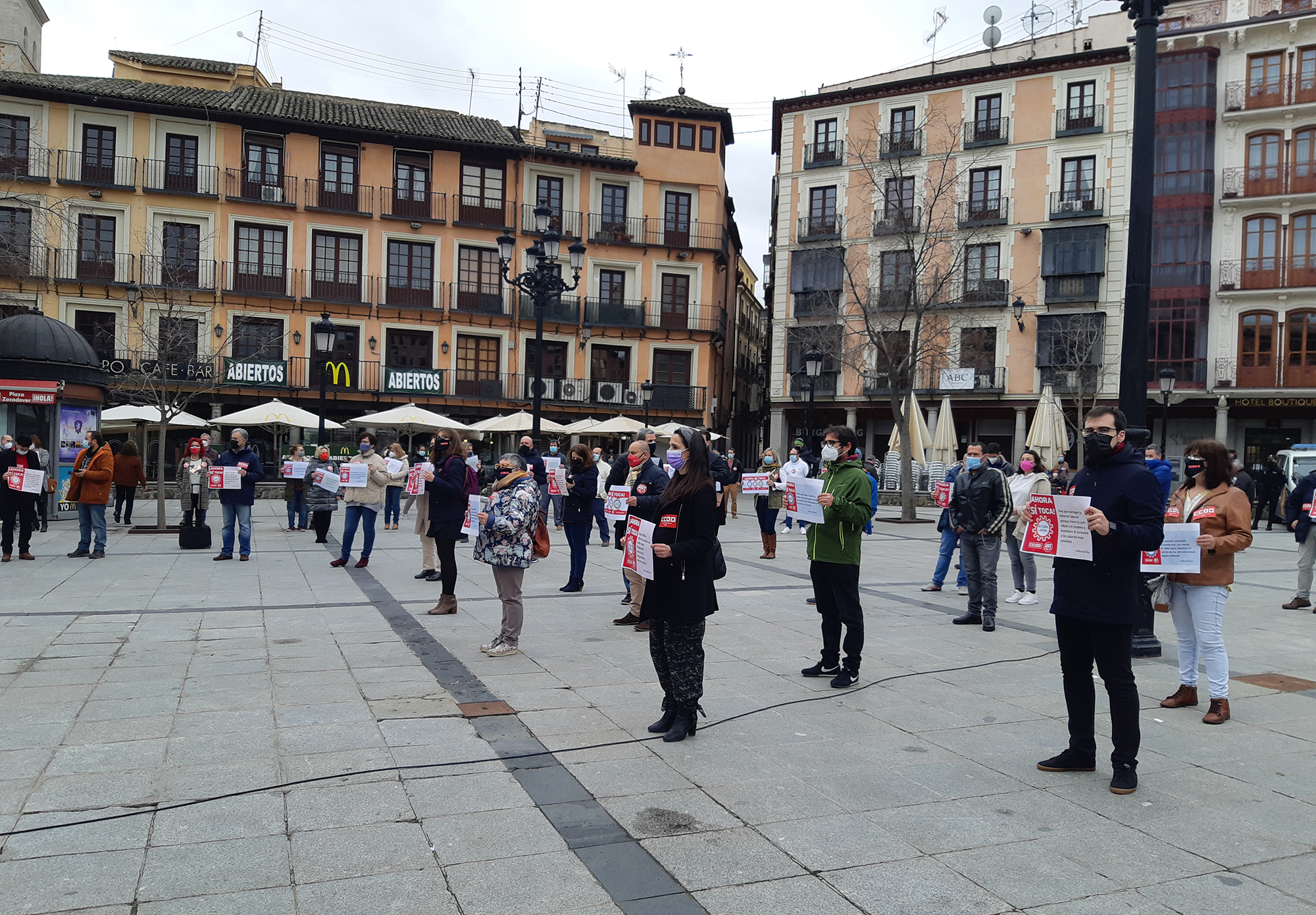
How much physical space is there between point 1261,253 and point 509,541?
38.5m

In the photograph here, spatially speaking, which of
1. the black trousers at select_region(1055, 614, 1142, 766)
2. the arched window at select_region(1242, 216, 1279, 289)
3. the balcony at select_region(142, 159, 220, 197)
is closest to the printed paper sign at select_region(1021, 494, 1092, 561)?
the black trousers at select_region(1055, 614, 1142, 766)

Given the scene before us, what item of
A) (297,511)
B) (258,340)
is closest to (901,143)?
(258,340)

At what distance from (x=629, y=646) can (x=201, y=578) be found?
6.33m

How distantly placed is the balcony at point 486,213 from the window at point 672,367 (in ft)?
27.3

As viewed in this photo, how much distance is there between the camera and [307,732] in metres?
5.36

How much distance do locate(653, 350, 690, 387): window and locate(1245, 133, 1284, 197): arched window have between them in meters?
22.8

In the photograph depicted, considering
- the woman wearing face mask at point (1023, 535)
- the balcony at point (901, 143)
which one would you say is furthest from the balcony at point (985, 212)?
the woman wearing face mask at point (1023, 535)

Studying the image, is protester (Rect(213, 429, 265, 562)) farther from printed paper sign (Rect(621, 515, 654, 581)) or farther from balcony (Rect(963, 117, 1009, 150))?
balcony (Rect(963, 117, 1009, 150))

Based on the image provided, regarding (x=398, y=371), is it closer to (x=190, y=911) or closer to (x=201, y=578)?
(x=201, y=578)

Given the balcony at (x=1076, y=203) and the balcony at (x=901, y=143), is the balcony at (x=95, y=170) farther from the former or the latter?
the balcony at (x=1076, y=203)

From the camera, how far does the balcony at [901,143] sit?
3888 centimetres

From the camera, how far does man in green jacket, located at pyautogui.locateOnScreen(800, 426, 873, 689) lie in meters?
6.61

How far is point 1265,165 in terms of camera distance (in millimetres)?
36125

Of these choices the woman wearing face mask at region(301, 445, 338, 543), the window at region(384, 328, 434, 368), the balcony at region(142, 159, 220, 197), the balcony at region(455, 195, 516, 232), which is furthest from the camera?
the balcony at region(455, 195, 516, 232)
